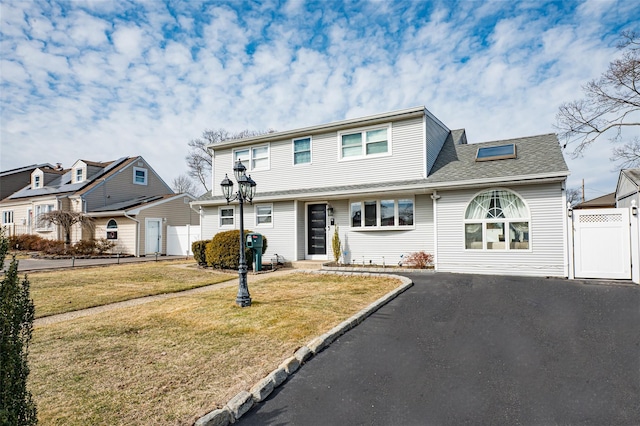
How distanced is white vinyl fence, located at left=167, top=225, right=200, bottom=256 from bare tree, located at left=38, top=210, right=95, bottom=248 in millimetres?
5543

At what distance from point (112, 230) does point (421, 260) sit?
65.2ft

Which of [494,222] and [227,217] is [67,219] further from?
[494,222]

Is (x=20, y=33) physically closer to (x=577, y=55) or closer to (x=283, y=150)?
(x=283, y=150)

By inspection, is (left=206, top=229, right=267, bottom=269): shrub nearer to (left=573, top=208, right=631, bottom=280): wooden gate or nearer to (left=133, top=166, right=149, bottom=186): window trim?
(left=573, top=208, right=631, bottom=280): wooden gate

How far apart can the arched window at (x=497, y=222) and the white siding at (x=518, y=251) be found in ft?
0.51

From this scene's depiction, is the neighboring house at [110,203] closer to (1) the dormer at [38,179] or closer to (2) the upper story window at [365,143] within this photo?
(1) the dormer at [38,179]

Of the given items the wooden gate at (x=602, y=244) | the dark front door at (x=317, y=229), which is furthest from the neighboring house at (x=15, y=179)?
the wooden gate at (x=602, y=244)

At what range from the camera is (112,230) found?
21.8m

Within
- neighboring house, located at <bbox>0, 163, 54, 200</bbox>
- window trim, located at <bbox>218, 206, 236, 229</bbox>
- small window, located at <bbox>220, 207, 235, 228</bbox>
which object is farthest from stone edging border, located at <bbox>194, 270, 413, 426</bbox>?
neighboring house, located at <bbox>0, 163, 54, 200</bbox>

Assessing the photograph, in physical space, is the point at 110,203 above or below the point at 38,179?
below

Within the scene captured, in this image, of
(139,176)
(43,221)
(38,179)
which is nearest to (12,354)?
(139,176)

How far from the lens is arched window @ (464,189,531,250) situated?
10078 mm

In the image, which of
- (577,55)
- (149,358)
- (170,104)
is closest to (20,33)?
(170,104)

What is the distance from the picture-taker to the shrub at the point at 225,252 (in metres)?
12.9
